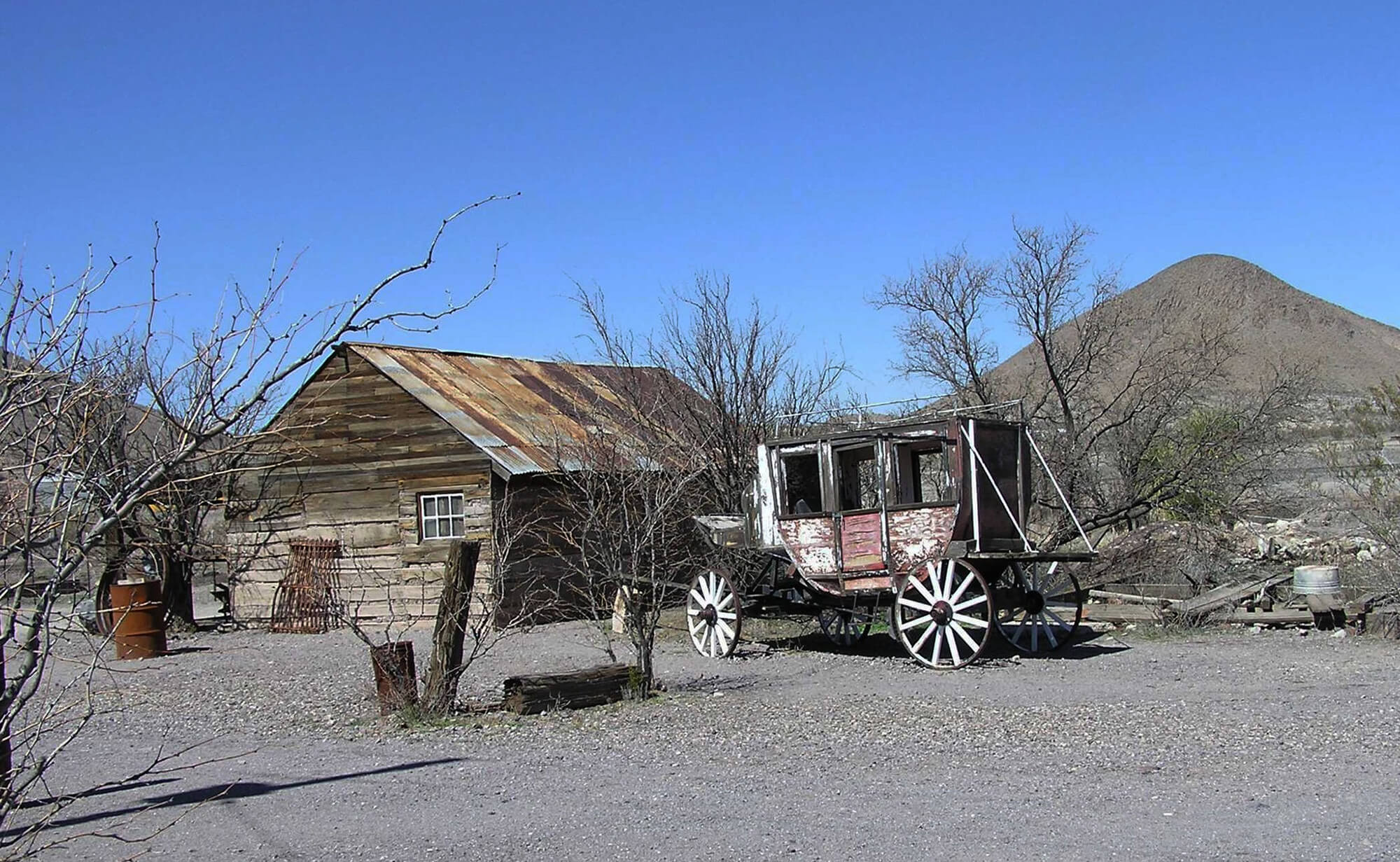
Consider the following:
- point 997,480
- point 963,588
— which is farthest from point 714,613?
point 997,480

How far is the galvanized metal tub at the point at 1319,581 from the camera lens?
1488 centimetres

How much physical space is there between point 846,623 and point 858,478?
5.96ft

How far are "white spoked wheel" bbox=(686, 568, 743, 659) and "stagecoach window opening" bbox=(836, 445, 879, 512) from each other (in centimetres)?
167

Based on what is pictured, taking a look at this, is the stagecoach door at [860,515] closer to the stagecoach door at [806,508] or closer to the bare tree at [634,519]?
the stagecoach door at [806,508]

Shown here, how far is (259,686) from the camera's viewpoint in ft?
45.2

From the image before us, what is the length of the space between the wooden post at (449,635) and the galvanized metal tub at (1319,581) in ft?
33.2

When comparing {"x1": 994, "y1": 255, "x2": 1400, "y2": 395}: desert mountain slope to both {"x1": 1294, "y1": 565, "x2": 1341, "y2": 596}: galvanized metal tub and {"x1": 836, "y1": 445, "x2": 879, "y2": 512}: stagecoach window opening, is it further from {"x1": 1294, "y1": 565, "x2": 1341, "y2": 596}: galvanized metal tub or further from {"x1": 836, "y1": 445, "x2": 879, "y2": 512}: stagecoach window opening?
{"x1": 836, "y1": 445, "x2": 879, "y2": 512}: stagecoach window opening

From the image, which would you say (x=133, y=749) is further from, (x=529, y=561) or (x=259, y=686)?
(x=529, y=561)

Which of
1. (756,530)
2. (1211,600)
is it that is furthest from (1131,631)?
(756,530)

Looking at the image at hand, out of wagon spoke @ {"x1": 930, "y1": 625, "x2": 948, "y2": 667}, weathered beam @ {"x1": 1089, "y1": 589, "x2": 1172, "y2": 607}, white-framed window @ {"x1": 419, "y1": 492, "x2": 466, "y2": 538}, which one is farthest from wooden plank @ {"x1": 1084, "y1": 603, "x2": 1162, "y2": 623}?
white-framed window @ {"x1": 419, "y1": 492, "x2": 466, "y2": 538}

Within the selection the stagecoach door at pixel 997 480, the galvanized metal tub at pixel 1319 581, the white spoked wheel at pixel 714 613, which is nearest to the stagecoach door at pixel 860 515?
the stagecoach door at pixel 997 480

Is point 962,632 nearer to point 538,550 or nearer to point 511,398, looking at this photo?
point 538,550

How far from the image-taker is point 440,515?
66.0 feet

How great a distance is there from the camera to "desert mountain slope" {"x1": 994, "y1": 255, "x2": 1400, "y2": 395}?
52.2m
